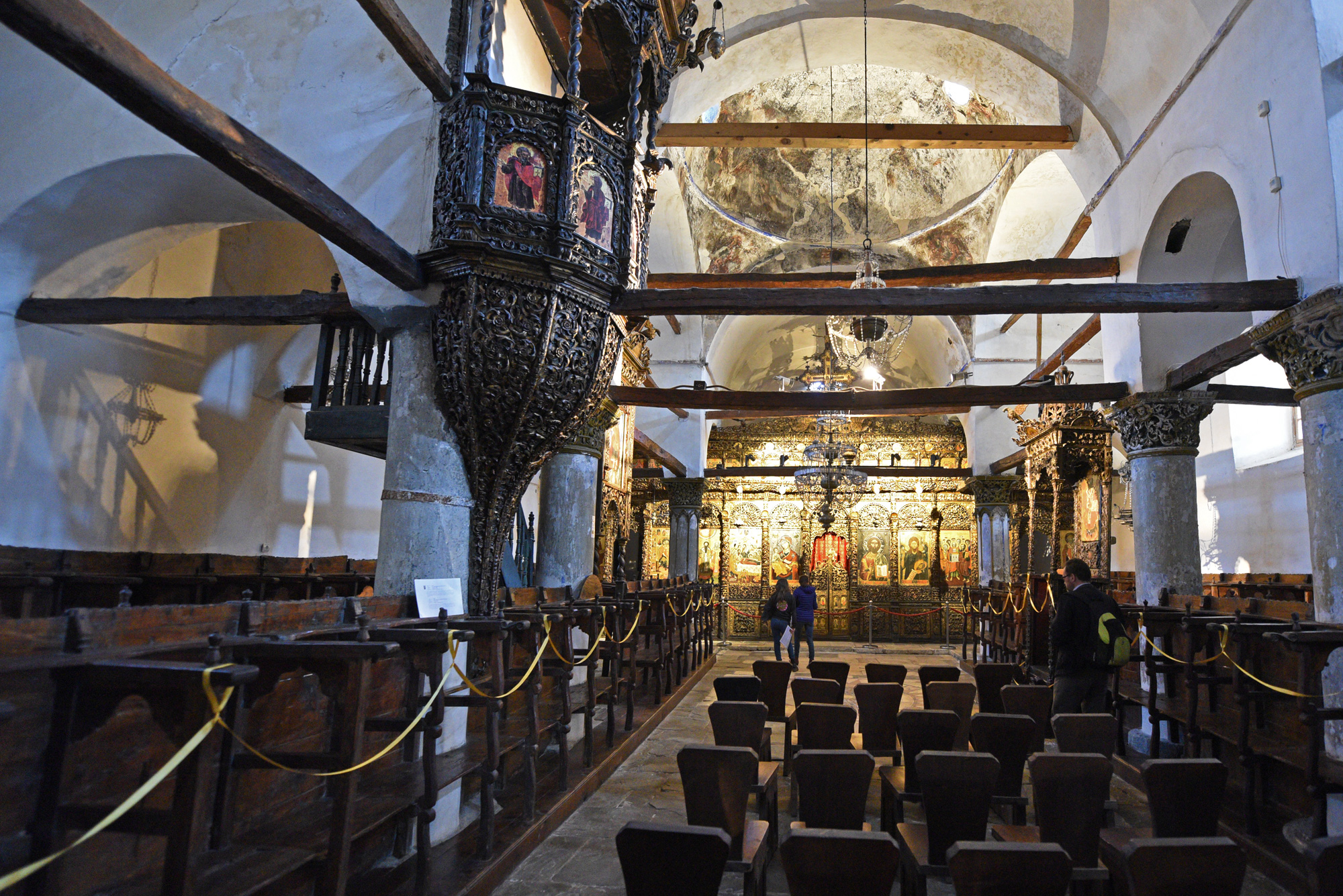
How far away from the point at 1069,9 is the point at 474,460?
7.84 metres

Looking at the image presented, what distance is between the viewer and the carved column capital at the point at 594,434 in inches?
365

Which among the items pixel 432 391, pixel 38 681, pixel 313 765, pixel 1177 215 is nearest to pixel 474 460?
pixel 432 391

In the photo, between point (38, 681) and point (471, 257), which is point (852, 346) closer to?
point (471, 257)

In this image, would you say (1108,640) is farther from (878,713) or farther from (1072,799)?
(1072,799)

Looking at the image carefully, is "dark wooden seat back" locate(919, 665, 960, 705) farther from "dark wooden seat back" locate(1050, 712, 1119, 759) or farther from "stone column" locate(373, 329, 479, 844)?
"stone column" locate(373, 329, 479, 844)

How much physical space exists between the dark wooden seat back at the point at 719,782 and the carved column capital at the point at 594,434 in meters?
5.80

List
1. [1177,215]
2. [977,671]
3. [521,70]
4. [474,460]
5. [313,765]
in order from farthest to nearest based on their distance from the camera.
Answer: [1177,215] → [977,671] → [521,70] → [474,460] → [313,765]

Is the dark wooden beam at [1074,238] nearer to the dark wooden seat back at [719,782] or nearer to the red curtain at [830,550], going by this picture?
the dark wooden seat back at [719,782]

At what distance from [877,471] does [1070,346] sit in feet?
23.6

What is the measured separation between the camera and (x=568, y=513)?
30.2 feet

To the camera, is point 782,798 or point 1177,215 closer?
point 782,798

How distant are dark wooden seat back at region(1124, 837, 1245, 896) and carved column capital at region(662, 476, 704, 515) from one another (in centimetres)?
1623

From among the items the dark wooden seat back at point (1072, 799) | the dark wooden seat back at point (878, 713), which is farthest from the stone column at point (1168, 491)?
the dark wooden seat back at point (1072, 799)

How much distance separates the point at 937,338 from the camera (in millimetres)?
18016
